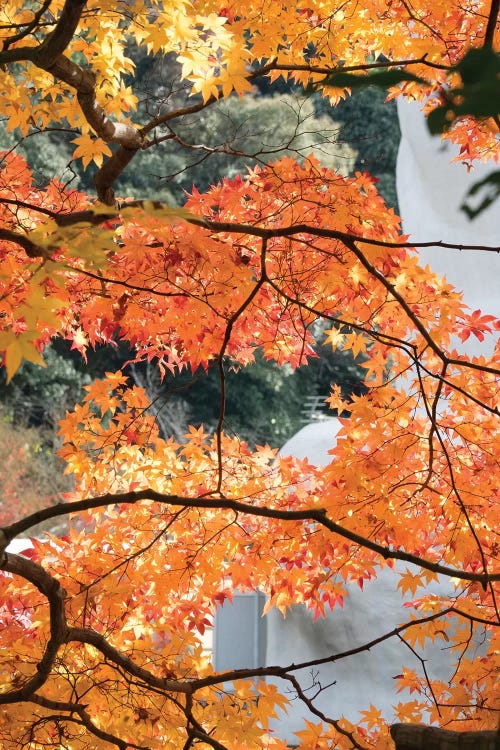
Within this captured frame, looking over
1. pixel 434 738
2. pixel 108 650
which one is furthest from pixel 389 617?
pixel 434 738

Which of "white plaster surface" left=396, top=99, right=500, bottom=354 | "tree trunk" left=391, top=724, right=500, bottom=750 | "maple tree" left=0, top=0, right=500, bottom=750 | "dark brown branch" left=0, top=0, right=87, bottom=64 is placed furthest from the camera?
"white plaster surface" left=396, top=99, right=500, bottom=354

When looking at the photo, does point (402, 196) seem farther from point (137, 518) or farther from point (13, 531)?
point (13, 531)

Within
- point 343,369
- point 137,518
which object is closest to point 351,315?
point 137,518

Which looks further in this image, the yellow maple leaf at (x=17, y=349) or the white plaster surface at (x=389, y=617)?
the white plaster surface at (x=389, y=617)

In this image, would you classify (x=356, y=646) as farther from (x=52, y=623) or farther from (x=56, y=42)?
(x=56, y=42)

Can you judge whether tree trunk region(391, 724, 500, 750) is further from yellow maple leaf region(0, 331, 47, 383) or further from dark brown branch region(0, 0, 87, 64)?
dark brown branch region(0, 0, 87, 64)

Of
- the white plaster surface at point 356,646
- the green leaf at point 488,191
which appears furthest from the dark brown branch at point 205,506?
the white plaster surface at point 356,646

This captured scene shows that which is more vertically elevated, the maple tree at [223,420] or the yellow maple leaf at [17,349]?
the maple tree at [223,420]

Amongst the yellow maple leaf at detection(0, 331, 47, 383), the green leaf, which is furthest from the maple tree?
the green leaf

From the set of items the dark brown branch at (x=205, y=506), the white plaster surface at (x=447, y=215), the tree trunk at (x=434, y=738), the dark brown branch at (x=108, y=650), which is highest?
the white plaster surface at (x=447, y=215)

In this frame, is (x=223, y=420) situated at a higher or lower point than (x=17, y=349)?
higher

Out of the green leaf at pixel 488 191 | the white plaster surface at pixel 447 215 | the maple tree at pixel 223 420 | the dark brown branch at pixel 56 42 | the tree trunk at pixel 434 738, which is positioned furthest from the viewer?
the white plaster surface at pixel 447 215

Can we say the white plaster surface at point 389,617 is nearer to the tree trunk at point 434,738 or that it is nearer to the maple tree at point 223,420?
the maple tree at point 223,420

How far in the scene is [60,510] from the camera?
1.49m
